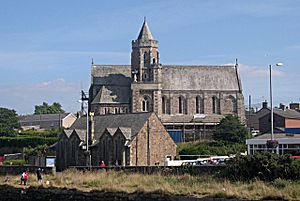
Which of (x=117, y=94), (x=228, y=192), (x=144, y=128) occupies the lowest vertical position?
(x=228, y=192)

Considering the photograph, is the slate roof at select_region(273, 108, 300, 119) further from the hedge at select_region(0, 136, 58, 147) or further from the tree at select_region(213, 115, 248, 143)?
the hedge at select_region(0, 136, 58, 147)

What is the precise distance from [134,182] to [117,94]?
77526 millimetres

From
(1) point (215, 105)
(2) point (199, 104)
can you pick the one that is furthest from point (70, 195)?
(1) point (215, 105)

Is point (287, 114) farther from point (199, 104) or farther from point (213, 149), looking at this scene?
point (213, 149)

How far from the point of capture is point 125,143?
191ft

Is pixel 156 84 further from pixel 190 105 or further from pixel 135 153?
pixel 135 153

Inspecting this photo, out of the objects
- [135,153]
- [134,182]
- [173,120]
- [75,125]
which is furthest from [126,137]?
[173,120]

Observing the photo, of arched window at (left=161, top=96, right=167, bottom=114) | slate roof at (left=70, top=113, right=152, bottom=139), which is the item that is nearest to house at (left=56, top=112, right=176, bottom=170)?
slate roof at (left=70, top=113, right=152, bottom=139)

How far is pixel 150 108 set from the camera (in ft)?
338

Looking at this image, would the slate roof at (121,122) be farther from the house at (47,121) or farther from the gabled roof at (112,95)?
the house at (47,121)

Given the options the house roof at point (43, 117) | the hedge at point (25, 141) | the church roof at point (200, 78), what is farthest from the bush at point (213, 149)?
the house roof at point (43, 117)

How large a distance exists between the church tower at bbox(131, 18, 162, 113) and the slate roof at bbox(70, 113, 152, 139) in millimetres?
33102

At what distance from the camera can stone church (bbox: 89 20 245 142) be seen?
341 ft

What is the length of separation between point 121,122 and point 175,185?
36411 mm
